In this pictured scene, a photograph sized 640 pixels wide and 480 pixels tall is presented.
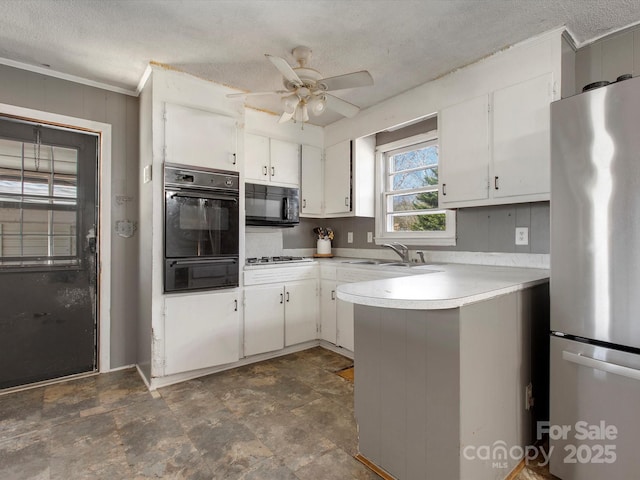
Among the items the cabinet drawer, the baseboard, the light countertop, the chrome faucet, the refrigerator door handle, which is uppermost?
the chrome faucet

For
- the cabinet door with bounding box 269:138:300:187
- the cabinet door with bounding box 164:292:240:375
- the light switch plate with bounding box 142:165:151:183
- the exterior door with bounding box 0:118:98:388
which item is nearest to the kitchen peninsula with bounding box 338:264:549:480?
the cabinet door with bounding box 164:292:240:375

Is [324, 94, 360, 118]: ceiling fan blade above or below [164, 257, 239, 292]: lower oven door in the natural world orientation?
above

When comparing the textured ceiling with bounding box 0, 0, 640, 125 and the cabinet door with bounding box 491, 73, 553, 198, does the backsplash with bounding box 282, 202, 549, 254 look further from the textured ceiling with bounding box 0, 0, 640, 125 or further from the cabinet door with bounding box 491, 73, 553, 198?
the textured ceiling with bounding box 0, 0, 640, 125

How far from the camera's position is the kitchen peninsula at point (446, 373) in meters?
1.32

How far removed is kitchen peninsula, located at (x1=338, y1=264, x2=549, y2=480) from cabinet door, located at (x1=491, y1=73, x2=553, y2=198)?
706mm

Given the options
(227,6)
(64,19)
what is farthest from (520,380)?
(64,19)

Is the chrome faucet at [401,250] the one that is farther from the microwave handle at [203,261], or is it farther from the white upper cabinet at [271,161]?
the microwave handle at [203,261]

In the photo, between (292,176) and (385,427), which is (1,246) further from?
(385,427)

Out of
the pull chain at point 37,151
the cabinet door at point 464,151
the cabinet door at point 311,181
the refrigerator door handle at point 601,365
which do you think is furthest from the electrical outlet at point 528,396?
the pull chain at point 37,151

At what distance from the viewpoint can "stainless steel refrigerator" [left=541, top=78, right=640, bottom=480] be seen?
4.35ft

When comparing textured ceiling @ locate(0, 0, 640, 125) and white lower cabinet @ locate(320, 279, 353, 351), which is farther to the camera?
white lower cabinet @ locate(320, 279, 353, 351)

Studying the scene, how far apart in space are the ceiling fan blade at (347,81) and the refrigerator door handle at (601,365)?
1.80 metres

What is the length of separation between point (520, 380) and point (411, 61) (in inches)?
86.3

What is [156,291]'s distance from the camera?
2.54m
